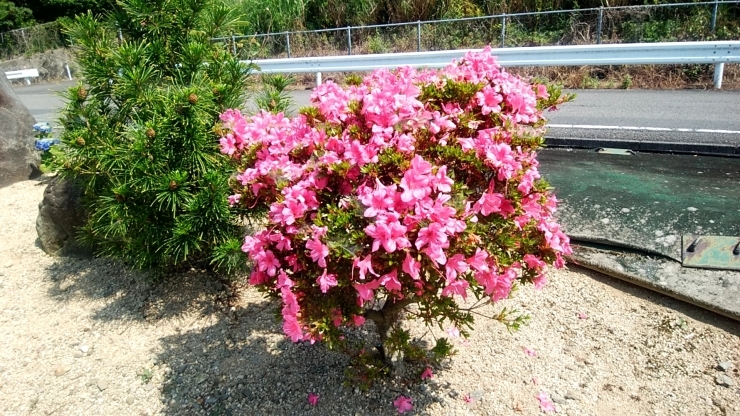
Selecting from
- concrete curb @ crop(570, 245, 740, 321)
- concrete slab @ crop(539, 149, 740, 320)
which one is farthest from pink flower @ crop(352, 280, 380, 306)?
concrete slab @ crop(539, 149, 740, 320)

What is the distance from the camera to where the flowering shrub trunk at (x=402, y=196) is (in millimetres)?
1784

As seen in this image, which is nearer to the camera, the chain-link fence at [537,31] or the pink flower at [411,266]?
the pink flower at [411,266]

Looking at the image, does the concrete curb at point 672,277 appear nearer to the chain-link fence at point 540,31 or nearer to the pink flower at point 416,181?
the pink flower at point 416,181

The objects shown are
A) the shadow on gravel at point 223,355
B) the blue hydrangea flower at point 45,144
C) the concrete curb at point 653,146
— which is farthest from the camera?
Answer: the blue hydrangea flower at point 45,144

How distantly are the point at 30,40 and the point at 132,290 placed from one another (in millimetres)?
23451


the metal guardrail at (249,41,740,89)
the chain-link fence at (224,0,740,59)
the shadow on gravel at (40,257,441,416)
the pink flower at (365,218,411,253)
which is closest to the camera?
the pink flower at (365,218,411,253)

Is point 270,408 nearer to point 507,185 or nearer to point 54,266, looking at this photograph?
point 507,185

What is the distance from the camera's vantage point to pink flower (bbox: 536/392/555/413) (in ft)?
8.29

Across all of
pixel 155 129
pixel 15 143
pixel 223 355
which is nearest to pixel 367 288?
pixel 223 355

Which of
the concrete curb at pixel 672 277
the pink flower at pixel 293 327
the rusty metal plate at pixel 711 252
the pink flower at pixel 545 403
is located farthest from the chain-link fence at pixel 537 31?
the pink flower at pixel 293 327

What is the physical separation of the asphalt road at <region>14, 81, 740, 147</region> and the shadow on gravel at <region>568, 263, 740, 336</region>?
9.03 feet

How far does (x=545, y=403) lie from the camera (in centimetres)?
255

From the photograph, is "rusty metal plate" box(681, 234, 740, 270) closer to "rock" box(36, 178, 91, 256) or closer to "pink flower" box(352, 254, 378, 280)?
"pink flower" box(352, 254, 378, 280)

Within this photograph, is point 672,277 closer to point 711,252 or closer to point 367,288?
point 711,252
